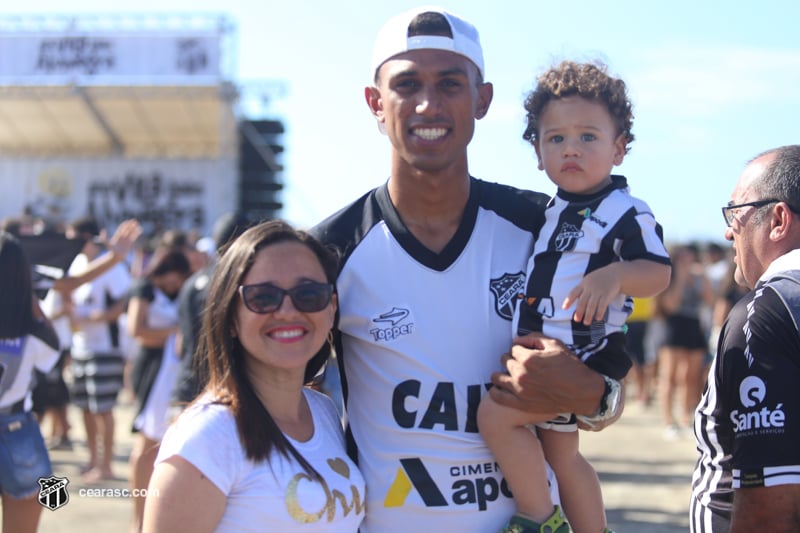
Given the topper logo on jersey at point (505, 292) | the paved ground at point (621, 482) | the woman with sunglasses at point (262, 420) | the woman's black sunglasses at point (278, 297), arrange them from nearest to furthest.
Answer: the woman with sunglasses at point (262, 420) → the woman's black sunglasses at point (278, 297) → the topper logo on jersey at point (505, 292) → the paved ground at point (621, 482)

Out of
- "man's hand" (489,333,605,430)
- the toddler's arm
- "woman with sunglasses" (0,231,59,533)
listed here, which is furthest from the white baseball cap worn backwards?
"woman with sunglasses" (0,231,59,533)

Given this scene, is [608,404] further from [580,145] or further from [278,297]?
[278,297]

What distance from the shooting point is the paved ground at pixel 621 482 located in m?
A: 6.29

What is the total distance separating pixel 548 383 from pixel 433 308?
15.5 inches

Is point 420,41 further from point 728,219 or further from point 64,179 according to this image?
point 64,179

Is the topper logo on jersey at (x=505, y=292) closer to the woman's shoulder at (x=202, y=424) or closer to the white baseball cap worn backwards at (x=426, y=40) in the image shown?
the white baseball cap worn backwards at (x=426, y=40)

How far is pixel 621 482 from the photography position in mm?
7734

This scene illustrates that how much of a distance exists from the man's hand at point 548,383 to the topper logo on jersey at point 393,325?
0.31m

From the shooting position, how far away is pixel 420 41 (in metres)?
2.49

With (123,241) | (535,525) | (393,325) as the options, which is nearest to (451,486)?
(535,525)
